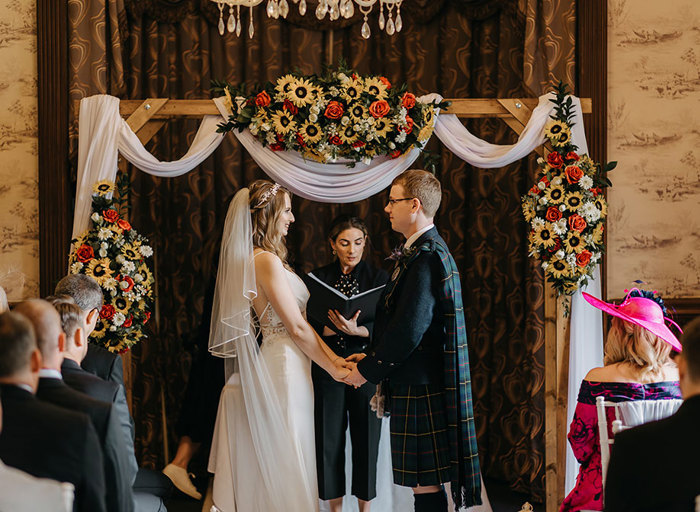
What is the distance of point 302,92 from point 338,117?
0.81 ft

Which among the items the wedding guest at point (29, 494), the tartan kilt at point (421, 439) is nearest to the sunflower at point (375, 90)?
the tartan kilt at point (421, 439)

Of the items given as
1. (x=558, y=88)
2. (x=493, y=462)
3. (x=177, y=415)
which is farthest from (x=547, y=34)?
(x=177, y=415)

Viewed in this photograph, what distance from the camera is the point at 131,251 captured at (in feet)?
14.6

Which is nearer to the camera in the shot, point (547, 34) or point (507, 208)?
point (547, 34)

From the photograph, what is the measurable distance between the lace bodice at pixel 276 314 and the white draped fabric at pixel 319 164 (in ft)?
1.68

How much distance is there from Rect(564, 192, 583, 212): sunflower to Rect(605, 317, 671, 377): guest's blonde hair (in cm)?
139

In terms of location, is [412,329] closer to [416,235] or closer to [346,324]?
[416,235]

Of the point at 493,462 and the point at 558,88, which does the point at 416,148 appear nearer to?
the point at 558,88

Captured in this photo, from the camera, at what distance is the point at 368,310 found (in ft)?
14.5

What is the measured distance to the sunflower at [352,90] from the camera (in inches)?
170

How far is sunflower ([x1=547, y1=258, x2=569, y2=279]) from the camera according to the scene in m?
4.38

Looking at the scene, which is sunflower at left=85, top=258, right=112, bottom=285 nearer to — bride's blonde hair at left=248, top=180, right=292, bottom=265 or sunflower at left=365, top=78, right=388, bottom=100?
bride's blonde hair at left=248, top=180, right=292, bottom=265

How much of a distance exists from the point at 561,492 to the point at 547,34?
9.24 feet

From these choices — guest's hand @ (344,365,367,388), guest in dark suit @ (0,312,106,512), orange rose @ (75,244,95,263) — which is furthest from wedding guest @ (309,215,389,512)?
guest in dark suit @ (0,312,106,512)
